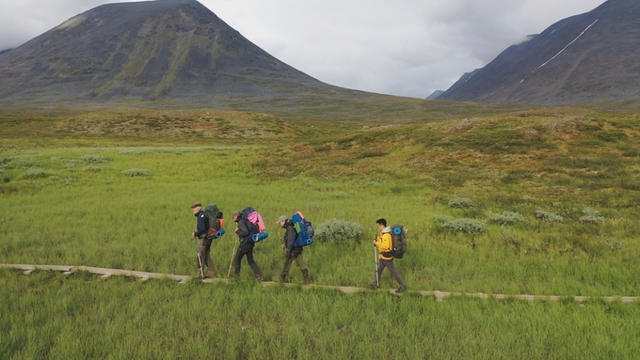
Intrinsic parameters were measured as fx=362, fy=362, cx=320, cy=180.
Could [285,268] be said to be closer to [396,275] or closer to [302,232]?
[302,232]

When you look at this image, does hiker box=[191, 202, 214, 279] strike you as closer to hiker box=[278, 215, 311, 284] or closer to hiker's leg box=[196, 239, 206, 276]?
hiker's leg box=[196, 239, 206, 276]

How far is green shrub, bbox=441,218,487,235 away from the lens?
12.7 meters

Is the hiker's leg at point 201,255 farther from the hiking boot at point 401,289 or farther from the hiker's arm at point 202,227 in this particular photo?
the hiking boot at point 401,289

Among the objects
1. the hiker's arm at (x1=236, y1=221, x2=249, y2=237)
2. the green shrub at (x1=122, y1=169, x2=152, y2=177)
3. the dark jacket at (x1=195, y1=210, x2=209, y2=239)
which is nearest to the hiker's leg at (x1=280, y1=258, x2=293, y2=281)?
the hiker's arm at (x1=236, y1=221, x2=249, y2=237)

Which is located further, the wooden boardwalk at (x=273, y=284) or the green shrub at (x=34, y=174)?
the green shrub at (x=34, y=174)

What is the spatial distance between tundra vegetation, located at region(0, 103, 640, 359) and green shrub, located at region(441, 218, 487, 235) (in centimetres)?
5

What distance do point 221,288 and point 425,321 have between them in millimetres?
4588

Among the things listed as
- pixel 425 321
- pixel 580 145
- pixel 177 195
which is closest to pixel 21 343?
pixel 425 321

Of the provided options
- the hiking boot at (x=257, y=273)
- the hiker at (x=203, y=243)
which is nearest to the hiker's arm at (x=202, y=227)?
the hiker at (x=203, y=243)

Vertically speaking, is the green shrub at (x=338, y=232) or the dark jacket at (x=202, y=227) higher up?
the dark jacket at (x=202, y=227)

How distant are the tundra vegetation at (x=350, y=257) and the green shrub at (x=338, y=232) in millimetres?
54

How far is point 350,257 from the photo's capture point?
10.6 metres

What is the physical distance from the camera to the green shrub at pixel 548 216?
45.6ft

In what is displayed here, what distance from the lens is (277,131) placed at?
73375 millimetres
